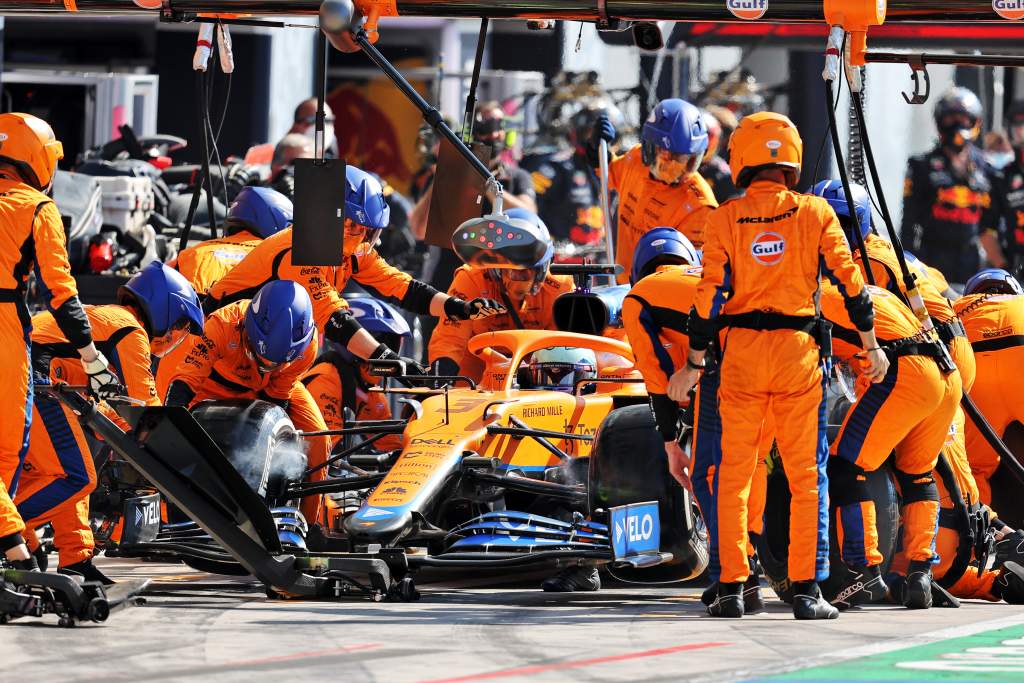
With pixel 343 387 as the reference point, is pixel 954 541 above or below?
below

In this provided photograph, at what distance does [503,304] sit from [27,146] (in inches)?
152

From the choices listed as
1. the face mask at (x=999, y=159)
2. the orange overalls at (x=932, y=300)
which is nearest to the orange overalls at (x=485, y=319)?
the orange overalls at (x=932, y=300)

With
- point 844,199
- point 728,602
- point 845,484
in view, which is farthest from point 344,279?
point 728,602

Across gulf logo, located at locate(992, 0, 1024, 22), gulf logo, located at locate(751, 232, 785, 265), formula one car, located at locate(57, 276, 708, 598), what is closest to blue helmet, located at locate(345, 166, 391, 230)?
formula one car, located at locate(57, 276, 708, 598)

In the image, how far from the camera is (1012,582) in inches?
353

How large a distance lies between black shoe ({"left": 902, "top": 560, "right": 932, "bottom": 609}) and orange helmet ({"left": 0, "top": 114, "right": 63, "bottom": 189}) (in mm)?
3967

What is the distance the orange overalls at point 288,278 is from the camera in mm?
11586

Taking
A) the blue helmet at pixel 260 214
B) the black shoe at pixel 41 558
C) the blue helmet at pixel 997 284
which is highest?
the blue helmet at pixel 260 214

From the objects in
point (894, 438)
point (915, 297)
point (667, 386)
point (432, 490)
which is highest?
point (915, 297)

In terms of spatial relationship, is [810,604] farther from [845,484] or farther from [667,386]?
[667,386]

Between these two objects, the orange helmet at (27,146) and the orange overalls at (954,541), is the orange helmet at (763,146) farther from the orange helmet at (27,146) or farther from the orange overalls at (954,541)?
the orange helmet at (27,146)

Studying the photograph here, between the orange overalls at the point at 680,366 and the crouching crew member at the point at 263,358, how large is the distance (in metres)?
1.95

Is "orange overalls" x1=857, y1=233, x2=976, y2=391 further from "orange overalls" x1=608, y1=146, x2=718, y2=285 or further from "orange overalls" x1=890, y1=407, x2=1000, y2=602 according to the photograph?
"orange overalls" x1=608, y1=146, x2=718, y2=285

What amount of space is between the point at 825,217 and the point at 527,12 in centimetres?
169
